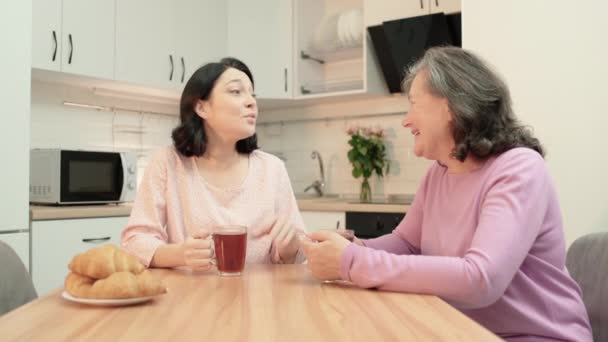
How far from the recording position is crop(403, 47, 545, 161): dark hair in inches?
49.9

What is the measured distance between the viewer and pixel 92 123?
11.1 feet

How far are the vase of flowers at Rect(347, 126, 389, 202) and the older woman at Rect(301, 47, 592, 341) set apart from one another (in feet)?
6.66

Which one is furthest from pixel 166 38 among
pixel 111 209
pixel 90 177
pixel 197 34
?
pixel 111 209

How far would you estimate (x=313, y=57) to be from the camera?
3758 millimetres

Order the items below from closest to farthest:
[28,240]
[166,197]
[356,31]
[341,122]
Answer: [166,197], [28,240], [356,31], [341,122]

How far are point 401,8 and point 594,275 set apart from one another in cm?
222

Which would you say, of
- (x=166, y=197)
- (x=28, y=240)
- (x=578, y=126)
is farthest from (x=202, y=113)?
(x=578, y=126)

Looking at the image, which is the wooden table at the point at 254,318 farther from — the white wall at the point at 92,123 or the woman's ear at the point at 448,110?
the white wall at the point at 92,123

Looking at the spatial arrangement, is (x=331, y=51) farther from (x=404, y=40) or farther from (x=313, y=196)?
(x=313, y=196)

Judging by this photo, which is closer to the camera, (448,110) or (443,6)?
(448,110)

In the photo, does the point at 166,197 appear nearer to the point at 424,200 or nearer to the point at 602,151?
the point at 424,200

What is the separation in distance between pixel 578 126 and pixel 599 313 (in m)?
0.93

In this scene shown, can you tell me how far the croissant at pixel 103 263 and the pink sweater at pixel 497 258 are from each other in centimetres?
40

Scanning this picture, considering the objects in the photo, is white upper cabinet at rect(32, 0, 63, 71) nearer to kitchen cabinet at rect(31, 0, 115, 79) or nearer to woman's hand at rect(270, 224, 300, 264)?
kitchen cabinet at rect(31, 0, 115, 79)
